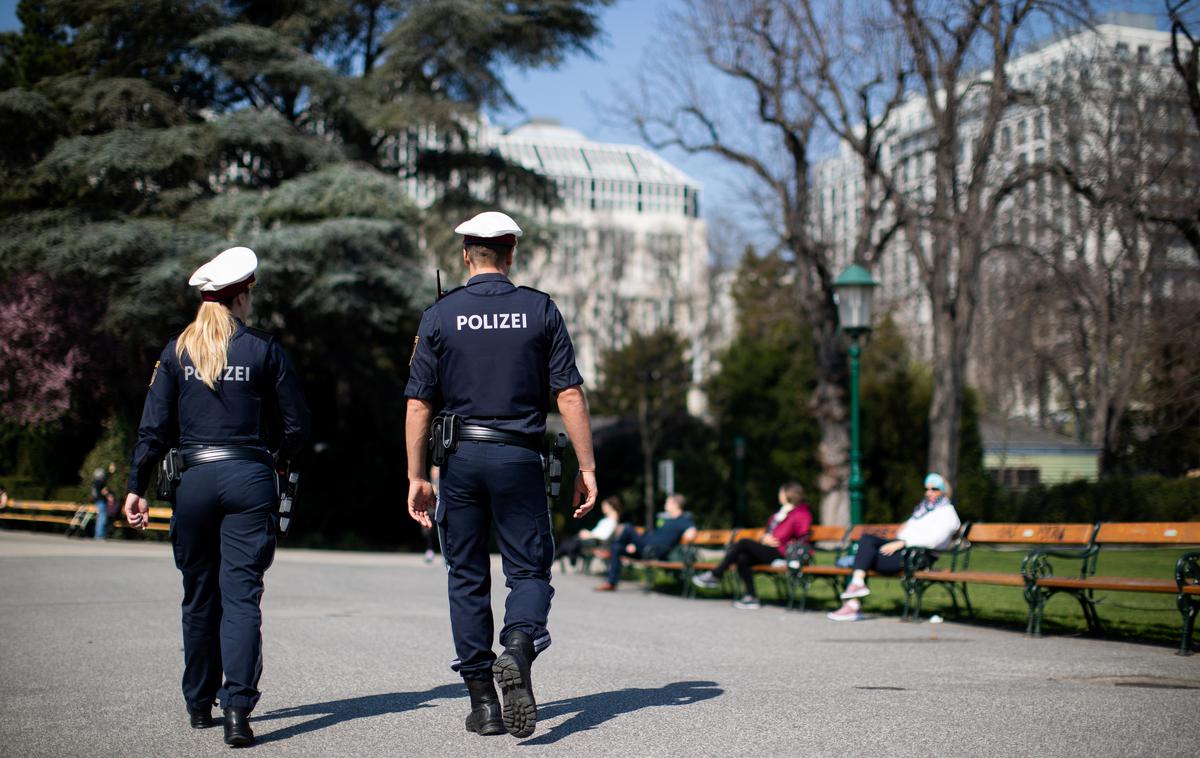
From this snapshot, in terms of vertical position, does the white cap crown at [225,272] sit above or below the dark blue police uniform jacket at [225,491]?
above

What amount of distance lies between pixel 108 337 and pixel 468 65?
10.1 meters

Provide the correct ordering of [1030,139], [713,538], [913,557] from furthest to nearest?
[1030,139]
[713,538]
[913,557]

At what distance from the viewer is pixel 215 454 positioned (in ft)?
16.5

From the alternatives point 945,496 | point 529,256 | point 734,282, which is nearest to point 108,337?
point 529,256

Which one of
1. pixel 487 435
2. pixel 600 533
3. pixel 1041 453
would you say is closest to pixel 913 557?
pixel 487 435

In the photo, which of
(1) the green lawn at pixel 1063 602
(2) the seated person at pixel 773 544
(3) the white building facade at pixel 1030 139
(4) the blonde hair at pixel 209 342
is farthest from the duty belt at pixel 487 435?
(3) the white building facade at pixel 1030 139

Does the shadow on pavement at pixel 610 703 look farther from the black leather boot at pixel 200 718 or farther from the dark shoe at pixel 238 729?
the black leather boot at pixel 200 718

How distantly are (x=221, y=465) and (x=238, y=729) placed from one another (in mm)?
1035

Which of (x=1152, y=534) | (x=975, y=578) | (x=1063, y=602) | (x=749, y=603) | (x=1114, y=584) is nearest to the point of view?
(x=1114, y=584)

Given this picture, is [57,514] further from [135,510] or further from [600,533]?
[135,510]

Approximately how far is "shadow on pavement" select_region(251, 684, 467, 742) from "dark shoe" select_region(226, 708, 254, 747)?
0.16 metres

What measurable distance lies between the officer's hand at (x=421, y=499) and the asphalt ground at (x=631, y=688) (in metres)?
0.86

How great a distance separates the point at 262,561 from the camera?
5.02 m

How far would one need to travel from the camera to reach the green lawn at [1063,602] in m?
10.4
